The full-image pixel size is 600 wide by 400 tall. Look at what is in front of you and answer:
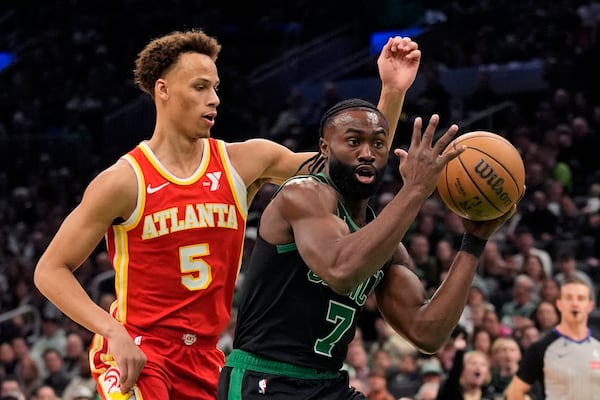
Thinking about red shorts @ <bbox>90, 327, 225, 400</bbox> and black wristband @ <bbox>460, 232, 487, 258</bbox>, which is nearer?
black wristband @ <bbox>460, 232, 487, 258</bbox>

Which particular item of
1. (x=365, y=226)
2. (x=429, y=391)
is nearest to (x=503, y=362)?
(x=429, y=391)

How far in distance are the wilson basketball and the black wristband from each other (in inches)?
2.9

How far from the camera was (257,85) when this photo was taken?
19312 mm

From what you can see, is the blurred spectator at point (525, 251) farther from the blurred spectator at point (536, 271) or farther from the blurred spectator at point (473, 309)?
the blurred spectator at point (473, 309)

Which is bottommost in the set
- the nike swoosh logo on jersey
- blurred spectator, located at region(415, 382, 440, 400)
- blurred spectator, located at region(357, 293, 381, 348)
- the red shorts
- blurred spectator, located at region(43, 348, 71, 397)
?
blurred spectator, located at region(357, 293, 381, 348)

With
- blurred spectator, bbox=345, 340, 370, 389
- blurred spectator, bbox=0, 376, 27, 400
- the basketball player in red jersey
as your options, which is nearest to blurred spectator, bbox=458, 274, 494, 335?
blurred spectator, bbox=345, 340, 370, 389

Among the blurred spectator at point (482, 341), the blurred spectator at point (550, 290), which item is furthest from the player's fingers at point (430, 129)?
the blurred spectator at point (550, 290)

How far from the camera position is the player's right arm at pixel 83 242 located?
435 centimetres

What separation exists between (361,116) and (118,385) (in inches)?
57.5

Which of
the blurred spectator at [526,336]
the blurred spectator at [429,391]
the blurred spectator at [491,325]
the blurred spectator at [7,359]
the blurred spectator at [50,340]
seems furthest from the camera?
the blurred spectator at [50,340]

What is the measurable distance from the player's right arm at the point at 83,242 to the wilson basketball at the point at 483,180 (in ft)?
4.20

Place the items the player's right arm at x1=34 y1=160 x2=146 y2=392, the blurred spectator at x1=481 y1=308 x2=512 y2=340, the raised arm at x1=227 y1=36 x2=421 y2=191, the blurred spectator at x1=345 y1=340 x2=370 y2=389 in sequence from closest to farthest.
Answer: the player's right arm at x1=34 y1=160 x2=146 y2=392 < the raised arm at x1=227 y1=36 x2=421 y2=191 < the blurred spectator at x1=481 y1=308 x2=512 y2=340 < the blurred spectator at x1=345 y1=340 x2=370 y2=389

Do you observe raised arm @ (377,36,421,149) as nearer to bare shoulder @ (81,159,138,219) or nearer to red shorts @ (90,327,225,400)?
bare shoulder @ (81,159,138,219)

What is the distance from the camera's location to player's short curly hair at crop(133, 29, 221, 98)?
185 inches
